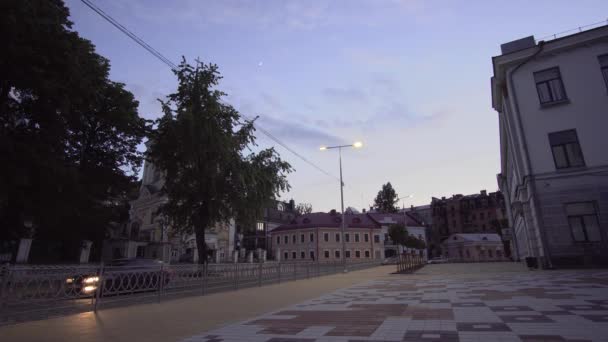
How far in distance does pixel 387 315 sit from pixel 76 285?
25.3 feet

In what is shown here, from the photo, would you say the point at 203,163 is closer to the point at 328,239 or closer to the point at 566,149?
the point at 566,149

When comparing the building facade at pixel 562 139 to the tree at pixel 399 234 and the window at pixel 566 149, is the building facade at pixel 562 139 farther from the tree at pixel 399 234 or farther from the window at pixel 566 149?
the tree at pixel 399 234

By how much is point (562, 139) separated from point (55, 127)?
1137 inches

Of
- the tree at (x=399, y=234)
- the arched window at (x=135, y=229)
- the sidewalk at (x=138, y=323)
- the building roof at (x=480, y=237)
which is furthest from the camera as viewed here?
the building roof at (x=480, y=237)

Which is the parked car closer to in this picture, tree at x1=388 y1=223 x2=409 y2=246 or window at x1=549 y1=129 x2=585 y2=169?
window at x1=549 y1=129 x2=585 y2=169

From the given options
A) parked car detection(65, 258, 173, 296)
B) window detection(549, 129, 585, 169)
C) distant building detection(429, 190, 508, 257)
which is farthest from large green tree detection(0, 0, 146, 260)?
distant building detection(429, 190, 508, 257)

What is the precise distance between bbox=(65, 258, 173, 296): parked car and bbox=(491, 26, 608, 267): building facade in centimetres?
1905

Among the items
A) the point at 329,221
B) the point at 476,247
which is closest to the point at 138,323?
the point at 329,221

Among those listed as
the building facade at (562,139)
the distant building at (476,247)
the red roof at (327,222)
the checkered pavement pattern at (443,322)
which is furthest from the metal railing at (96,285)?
the distant building at (476,247)

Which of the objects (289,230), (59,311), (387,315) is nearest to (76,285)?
(59,311)

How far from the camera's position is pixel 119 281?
1010 centimetres

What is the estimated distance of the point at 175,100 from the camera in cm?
2325

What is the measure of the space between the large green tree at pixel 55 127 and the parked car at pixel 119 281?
10.5 meters

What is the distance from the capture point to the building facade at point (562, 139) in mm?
17422
